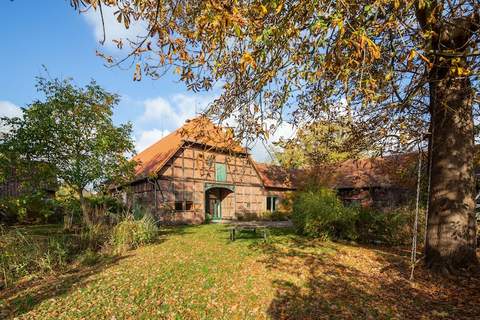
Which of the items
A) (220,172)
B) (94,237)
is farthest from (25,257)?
(220,172)

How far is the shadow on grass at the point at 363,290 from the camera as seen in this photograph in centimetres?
437

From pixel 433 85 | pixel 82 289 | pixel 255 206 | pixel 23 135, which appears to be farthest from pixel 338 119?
pixel 255 206

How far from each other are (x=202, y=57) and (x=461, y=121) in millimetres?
5233

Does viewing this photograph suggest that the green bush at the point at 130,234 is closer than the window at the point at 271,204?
Yes

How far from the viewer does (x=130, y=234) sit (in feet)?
32.6

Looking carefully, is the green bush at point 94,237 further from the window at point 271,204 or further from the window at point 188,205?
the window at point 271,204

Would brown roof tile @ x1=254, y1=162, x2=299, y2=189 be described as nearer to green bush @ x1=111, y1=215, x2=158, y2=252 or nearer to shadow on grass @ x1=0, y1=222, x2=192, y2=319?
green bush @ x1=111, y1=215, x2=158, y2=252

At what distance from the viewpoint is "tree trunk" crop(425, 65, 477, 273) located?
17.4 feet

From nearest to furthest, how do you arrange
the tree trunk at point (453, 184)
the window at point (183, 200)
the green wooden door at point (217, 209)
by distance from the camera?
1. the tree trunk at point (453, 184)
2. the window at point (183, 200)
3. the green wooden door at point (217, 209)

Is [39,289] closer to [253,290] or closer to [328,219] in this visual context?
[253,290]

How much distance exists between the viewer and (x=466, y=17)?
15.9 feet

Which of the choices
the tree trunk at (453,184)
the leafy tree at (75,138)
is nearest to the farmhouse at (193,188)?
the leafy tree at (75,138)

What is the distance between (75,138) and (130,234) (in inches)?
163

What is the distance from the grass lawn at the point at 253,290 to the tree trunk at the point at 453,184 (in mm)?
491
